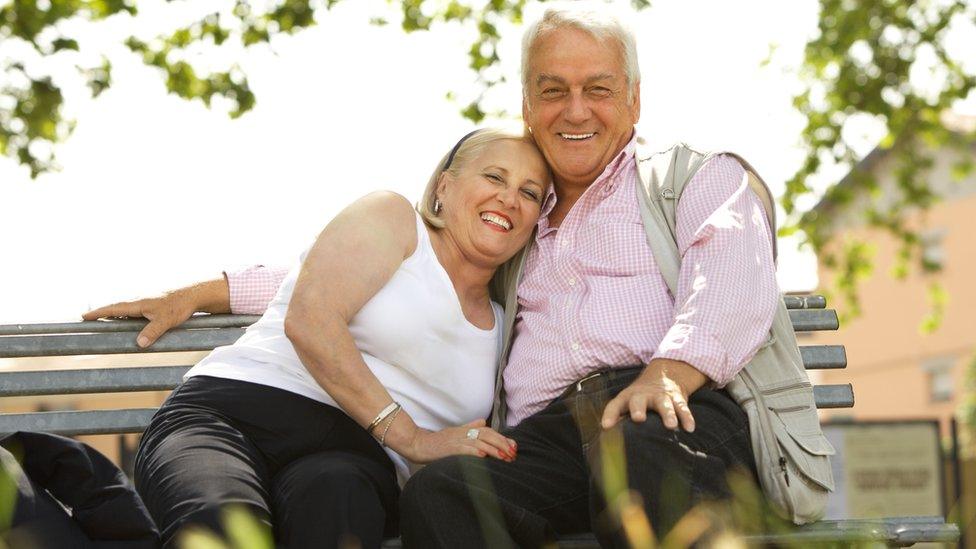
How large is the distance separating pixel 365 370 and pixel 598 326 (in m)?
0.61

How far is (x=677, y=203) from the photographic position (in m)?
3.88

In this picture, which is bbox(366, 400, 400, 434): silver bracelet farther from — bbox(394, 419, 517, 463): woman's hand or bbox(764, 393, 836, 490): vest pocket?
bbox(764, 393, 836, 490): vest pocket

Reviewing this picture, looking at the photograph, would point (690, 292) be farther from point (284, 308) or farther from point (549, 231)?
point (284, 308)

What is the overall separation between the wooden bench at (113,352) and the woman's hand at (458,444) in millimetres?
992

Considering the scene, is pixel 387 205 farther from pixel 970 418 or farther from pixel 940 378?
pixel 940 378

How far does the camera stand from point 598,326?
374 cm

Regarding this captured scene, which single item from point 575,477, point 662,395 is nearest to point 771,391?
point 662,395

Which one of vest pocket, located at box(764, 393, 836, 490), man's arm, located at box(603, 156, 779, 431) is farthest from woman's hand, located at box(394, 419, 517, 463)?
vest pocket, located at box(764, 393, 836, 490)

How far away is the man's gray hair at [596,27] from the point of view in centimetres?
405

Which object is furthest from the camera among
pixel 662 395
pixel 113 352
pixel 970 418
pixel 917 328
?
pixel 917 328

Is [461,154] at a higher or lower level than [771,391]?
higher

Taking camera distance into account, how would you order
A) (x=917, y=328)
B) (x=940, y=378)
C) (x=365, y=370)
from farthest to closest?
(x=940, y=378), (x=917, y=328), (x=365, y=370)

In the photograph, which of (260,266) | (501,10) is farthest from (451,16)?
(260,266)

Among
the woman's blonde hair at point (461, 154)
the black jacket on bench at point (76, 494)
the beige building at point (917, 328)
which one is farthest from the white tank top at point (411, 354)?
the beige building at point (917, 328)
